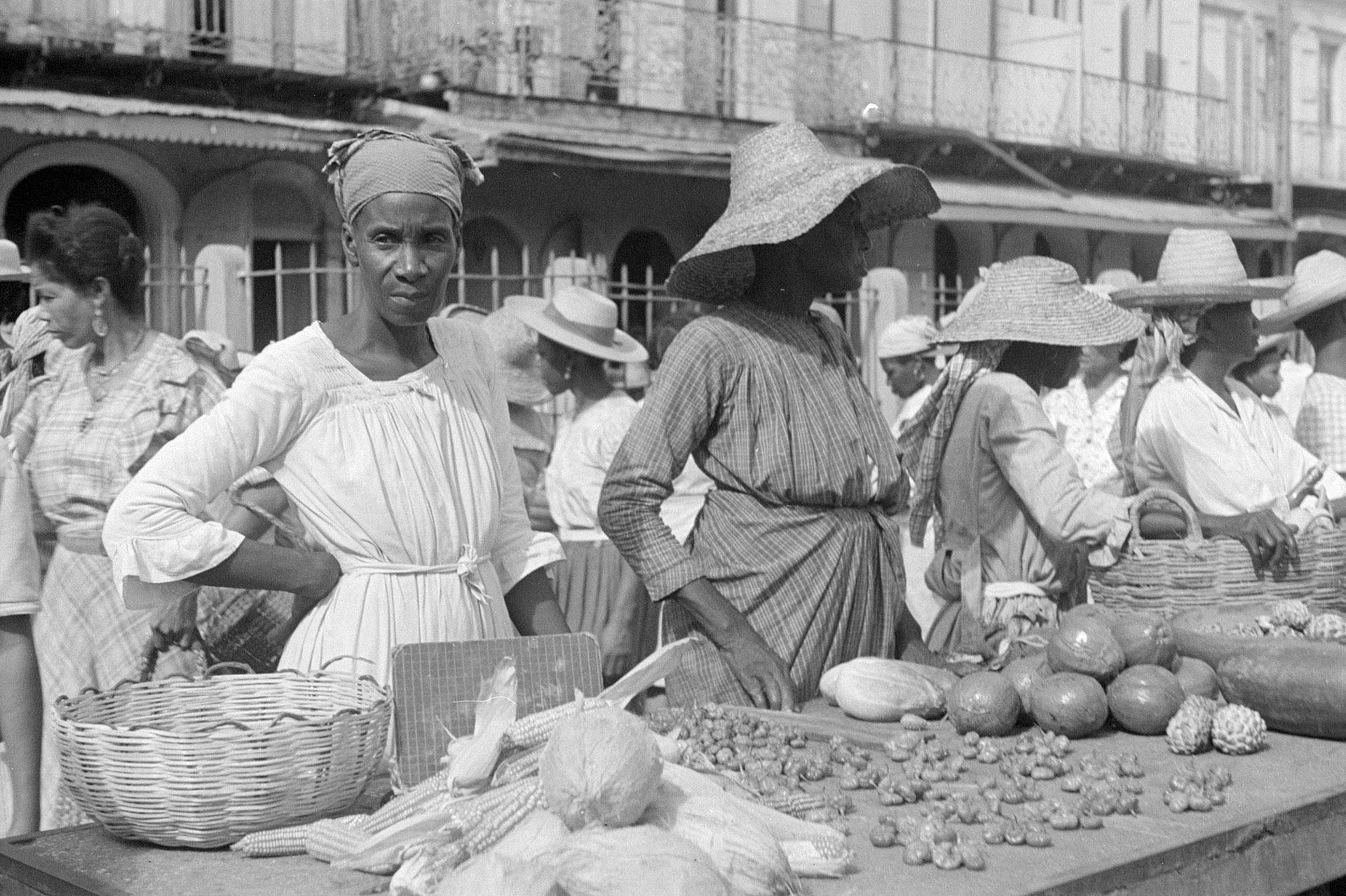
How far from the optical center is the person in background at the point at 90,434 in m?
4.05

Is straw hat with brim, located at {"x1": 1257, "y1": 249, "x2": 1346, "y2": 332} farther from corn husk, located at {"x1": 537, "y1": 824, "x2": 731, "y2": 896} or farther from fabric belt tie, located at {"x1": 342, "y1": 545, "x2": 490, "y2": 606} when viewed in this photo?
corn husk, located at {"x1": 537, "y1": 824, "x2": 731, "y2": 896}

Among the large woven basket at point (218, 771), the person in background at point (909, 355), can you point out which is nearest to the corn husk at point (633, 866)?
the large woven basket at point (218, 771)

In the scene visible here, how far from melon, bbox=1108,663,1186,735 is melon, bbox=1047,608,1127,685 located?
0.04 m

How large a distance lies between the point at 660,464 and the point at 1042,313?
1.54 m

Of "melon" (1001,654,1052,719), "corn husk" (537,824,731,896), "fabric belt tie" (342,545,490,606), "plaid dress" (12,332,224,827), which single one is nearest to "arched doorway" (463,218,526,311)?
"plaid dress" (12,332,224,827)

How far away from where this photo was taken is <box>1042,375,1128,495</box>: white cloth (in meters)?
7.69

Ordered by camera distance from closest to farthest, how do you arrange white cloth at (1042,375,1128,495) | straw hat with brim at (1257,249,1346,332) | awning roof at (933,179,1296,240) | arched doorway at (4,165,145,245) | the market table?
the market table, straw hat with brim at (1257,249,1346,332), white cloth at (1042,375,1128,495), arched doorway at (4,165,145,245), awning roof at (933,179,1296,240)

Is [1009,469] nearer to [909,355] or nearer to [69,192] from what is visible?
[909,355]

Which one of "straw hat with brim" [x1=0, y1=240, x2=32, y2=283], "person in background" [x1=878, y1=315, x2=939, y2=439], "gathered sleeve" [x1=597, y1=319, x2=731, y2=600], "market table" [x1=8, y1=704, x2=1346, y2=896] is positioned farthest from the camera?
"person in background" [x1=878, y1=315, x2=939, y2=439]

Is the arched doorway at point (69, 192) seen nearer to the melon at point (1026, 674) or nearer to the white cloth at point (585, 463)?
the white cloth at point (585, 463)

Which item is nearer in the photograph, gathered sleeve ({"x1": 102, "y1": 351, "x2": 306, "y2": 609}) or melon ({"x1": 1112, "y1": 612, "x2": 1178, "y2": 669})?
gathered sleeve ({"x1": 102, "y1": 351, "x2": 306, "y2": 609})

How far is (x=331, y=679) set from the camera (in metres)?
2.49

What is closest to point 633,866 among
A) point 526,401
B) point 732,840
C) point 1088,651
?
point 732,840

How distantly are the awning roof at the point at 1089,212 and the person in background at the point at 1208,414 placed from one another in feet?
33.9
